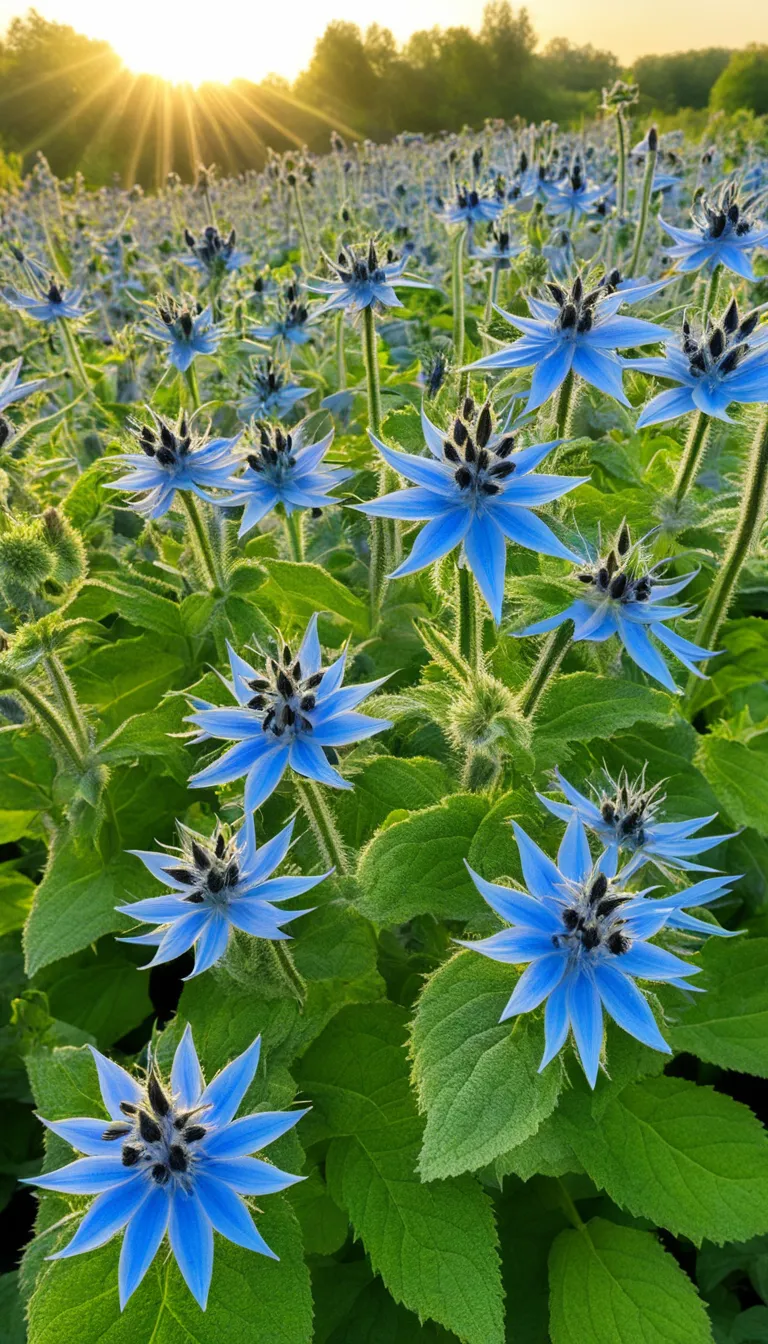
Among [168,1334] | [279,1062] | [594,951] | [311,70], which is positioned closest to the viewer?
[594,951]

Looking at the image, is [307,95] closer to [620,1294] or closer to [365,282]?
[365,282]

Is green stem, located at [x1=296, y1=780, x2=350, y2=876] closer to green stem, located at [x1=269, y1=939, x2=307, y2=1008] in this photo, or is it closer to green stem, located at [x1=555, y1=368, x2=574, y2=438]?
green stem, located at [x1=269, y1=939, x2=307, y2=1008]

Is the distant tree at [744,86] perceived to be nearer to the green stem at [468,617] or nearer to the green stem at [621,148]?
the green stem at [621,148]

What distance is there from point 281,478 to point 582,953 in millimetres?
1537

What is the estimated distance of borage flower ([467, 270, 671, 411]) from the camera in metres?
1.89

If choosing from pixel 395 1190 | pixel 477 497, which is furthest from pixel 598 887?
pixel 395 1190

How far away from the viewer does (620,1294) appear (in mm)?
2035

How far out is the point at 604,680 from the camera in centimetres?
205

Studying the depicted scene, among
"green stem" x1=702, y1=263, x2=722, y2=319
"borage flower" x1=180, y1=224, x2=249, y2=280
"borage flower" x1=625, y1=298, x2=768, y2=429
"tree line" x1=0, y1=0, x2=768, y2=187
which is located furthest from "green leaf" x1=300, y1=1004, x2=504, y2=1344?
"tree line" x1=0, y1=0, x2=768, y2=187

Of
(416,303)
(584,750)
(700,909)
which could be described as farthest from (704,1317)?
(416,303)

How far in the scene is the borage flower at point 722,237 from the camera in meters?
2.96

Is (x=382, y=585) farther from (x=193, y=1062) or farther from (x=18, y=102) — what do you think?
(x=18, y=102)

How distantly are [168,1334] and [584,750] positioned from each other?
Answer: 1.57 metres

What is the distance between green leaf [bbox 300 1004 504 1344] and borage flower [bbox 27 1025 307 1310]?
1.76 ft
